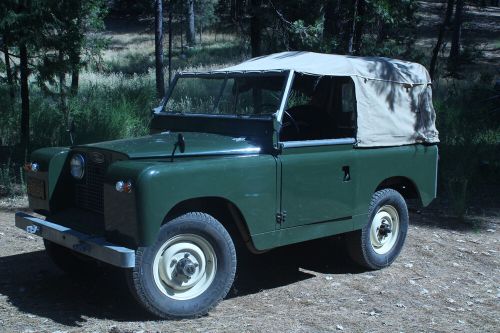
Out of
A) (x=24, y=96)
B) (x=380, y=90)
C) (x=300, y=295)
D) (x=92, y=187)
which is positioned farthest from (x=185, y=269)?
(x=24, y=96)

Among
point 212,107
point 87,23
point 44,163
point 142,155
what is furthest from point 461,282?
point 87,23

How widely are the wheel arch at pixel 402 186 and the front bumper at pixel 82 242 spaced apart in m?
2.84

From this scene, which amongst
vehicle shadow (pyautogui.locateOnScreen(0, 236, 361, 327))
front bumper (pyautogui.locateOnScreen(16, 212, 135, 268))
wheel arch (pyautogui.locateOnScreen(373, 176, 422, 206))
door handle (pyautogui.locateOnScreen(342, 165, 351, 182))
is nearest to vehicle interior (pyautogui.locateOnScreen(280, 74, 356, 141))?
door handle (pyautogui.locateOnScreen(342, 165, 351, 182))

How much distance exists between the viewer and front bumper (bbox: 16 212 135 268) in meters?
4.16

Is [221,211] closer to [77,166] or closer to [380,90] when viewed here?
[77,166]

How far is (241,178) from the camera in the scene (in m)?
4.75

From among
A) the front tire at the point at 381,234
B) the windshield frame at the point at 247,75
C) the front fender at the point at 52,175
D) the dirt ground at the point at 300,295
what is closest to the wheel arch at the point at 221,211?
the dirt ground at the point at 300,295

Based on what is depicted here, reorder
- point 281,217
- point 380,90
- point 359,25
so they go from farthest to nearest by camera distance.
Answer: point 359,25, point 380,90, point 281,217

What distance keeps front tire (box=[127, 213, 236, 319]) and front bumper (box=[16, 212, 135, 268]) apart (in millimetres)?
158

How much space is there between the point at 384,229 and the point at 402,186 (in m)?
0.58

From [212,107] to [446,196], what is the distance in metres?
5.67

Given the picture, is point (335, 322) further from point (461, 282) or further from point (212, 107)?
point (212, 107)

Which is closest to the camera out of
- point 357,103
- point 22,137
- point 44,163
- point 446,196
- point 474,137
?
point 44,163

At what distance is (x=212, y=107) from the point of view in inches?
233
